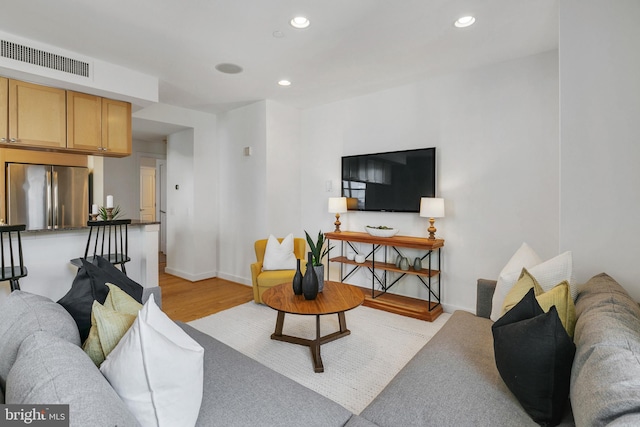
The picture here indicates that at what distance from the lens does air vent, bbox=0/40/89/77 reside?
2.58m

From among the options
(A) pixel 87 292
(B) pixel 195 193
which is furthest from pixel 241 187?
(A) pixel 87 292

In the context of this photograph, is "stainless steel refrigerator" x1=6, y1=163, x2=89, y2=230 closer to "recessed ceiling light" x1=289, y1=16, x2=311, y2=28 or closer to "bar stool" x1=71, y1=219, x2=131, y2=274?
"bar stool" x1=71, y1=219, x2=131, y2=274

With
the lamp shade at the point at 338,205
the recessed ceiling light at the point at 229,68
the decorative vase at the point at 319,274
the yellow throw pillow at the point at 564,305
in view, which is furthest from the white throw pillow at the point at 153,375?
the lamp shade at the point at 338,205

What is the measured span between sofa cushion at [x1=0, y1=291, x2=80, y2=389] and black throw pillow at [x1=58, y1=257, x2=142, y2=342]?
10 cm

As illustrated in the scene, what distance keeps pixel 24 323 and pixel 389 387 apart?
54.9 inches

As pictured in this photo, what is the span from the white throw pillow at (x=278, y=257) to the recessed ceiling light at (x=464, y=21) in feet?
8.59

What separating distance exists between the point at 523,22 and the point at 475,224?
5.86 ft

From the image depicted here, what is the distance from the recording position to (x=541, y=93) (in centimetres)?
287

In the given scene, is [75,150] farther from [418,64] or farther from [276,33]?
[418,64]

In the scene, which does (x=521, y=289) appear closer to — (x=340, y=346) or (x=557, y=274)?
(x=557, y=274)

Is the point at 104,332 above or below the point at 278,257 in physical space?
above

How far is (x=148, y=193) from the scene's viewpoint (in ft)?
23.0

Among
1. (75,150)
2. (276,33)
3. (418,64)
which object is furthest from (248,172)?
(418,64)

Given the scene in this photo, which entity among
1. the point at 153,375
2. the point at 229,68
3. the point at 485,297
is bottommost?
the point at 485,297
